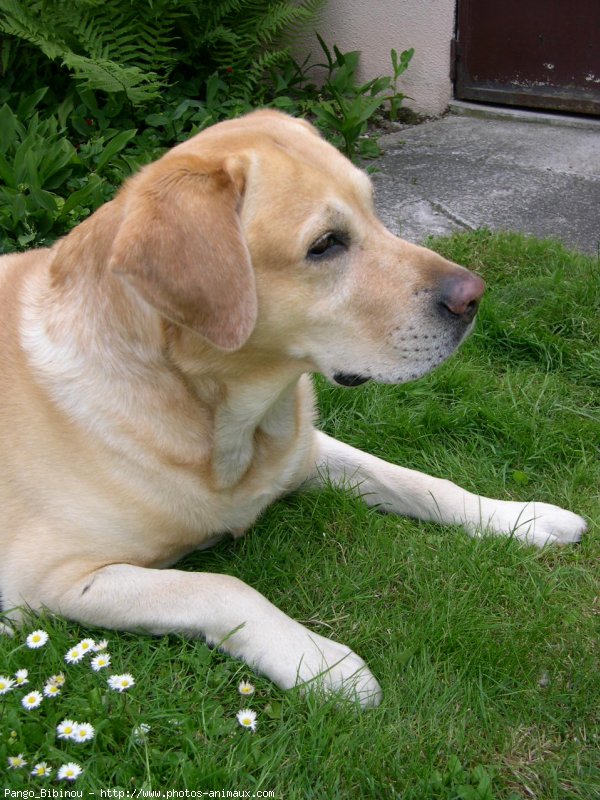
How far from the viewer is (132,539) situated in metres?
2.48

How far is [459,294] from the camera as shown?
2.31 m

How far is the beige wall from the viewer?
6441 mm

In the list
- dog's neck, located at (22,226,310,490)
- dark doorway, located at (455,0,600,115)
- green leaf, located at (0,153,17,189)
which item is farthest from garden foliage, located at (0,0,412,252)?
dog's neck, located at (22,226,310,490)

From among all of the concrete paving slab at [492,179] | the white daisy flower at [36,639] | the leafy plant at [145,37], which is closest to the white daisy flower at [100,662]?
the white daisy flower at [36,639]

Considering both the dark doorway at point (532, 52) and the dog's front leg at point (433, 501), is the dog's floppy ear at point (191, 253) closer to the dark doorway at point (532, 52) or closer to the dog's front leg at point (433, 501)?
the dog's front leg at point (433, 501)

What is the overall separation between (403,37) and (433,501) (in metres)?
4.90

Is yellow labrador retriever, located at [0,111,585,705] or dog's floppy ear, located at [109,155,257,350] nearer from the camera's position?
dog's floppy ear, located at [109,155,257,350]

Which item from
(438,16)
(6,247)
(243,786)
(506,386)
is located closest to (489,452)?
(506,386)

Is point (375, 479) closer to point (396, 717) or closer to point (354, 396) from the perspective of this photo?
point (354, 396)

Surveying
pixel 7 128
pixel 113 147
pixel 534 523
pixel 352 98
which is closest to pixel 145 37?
Answer: pixel 113 147

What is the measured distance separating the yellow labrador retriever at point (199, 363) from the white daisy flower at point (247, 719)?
140 mm

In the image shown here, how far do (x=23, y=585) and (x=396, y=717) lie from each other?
1173mm

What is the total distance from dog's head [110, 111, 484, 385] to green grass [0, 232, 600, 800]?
750mm

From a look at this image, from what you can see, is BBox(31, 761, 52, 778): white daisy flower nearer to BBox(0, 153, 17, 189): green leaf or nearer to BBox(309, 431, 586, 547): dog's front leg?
BBox(309, 431, 586, 547): dog's front leg
